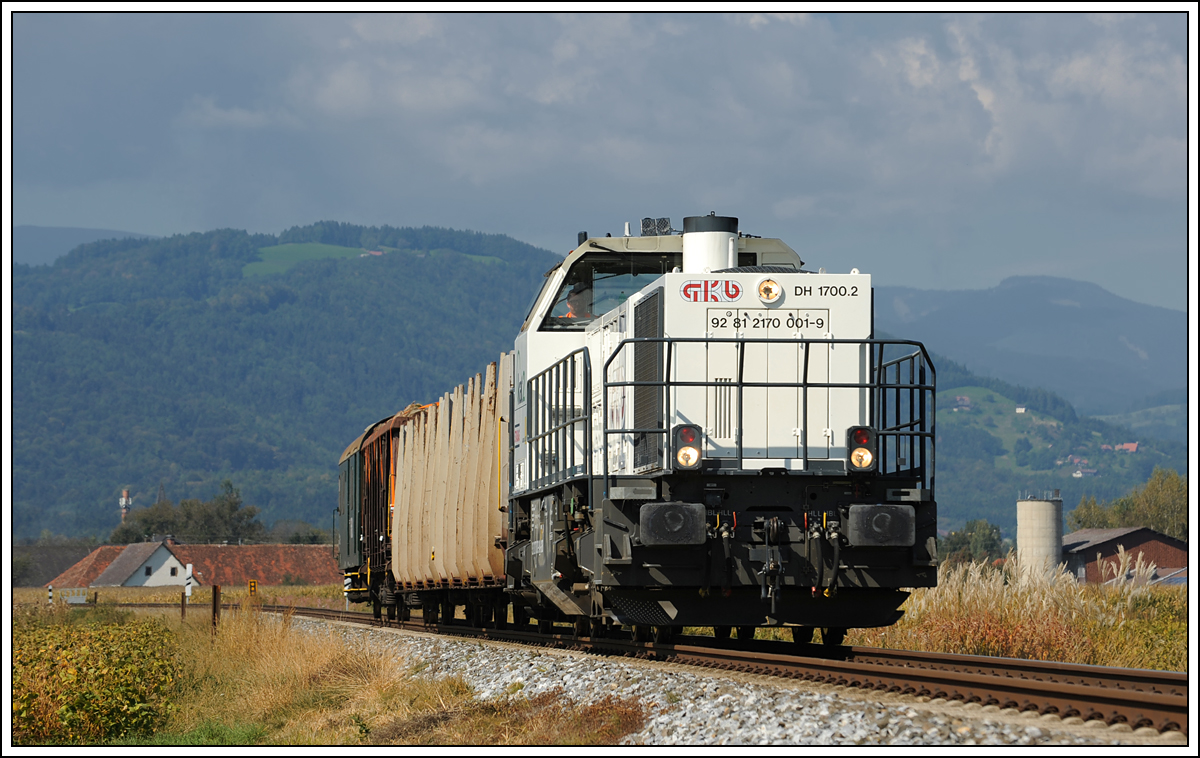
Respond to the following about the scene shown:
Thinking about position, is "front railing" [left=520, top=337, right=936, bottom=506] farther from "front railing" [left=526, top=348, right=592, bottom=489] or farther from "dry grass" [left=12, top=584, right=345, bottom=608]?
"dry grass" [left=12, top=584, right=345, bottom=608]

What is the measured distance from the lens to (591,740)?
841 cm

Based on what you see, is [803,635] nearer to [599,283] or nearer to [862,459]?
[862,459]

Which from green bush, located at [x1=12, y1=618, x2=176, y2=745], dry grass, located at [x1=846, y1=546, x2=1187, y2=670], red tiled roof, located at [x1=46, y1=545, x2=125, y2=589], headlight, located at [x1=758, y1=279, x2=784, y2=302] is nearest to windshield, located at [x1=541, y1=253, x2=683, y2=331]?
headlight, located at [x1=758, y1=279, x2=784, y2=302]

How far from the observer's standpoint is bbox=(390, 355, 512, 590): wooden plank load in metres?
15.8

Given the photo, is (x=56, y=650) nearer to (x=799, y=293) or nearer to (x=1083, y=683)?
(x=799, y=293)

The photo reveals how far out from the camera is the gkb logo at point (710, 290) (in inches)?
454

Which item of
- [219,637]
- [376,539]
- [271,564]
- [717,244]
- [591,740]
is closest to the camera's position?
[591,740]

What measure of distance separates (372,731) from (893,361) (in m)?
5.46

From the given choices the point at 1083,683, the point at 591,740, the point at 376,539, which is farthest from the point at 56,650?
the point at 376,539

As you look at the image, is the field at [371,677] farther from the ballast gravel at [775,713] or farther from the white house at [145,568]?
the white house at [145,568]

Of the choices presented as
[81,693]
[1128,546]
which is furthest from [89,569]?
[81,693]

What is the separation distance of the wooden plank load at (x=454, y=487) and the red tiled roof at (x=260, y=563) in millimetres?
84552

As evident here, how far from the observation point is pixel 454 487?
58.3 ft

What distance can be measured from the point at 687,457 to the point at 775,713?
109 inches
